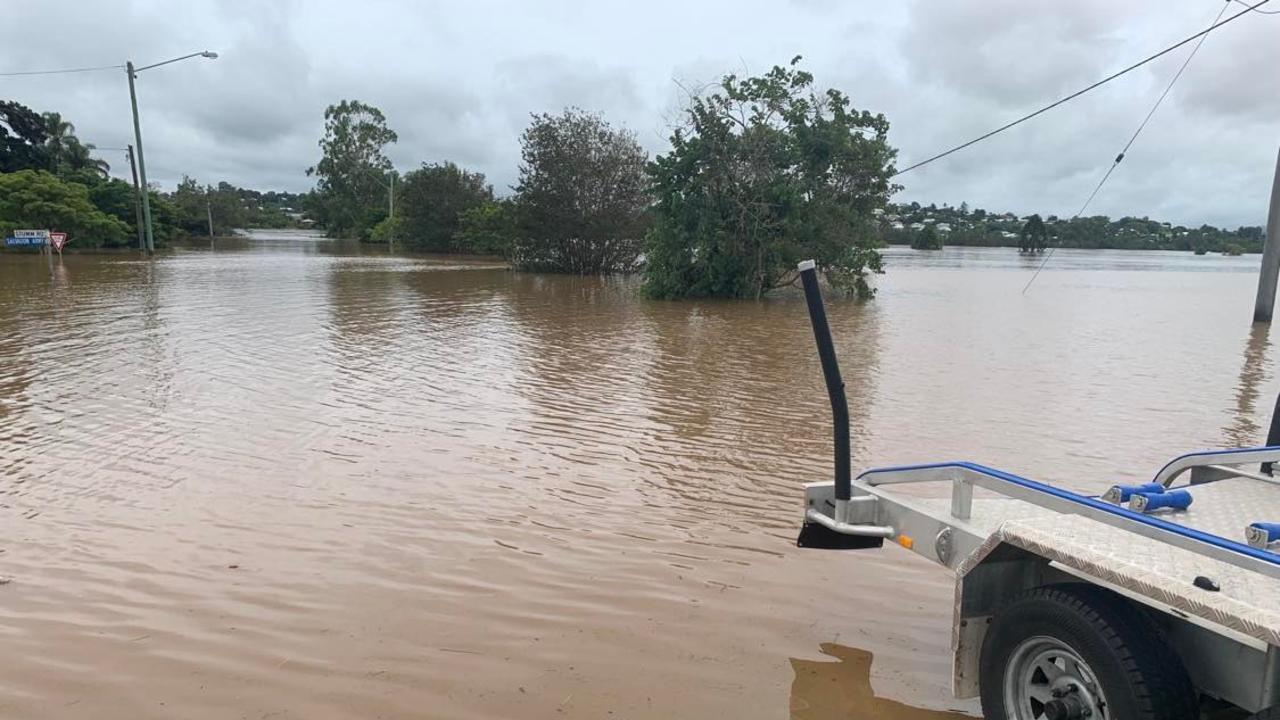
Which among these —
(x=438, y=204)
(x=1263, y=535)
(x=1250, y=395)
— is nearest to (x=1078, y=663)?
(x=1263, y=535)

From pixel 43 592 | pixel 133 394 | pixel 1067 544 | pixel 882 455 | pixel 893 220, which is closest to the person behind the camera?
pixel 1067 544

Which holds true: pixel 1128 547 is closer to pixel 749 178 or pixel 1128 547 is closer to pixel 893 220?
pixel 749 178

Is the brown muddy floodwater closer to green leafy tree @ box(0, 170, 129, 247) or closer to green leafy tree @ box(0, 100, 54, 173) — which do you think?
green leafy tree @ box(0, 170, 129, 247)

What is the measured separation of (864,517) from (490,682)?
1.77 metres

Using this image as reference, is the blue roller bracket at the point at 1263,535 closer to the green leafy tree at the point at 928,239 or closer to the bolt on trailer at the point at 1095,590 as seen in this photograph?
the bolt on trailer at the point at 1095,590

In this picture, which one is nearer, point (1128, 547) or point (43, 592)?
point (1128, 547)

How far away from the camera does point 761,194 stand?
2381cm

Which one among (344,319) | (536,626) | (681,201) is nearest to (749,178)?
(681,201)

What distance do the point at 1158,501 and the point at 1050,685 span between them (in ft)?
3.14

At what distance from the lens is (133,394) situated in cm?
946

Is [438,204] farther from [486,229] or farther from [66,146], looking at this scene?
[66,146]

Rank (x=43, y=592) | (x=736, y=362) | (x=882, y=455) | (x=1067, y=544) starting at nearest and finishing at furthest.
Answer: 1. (x=1067, y=544)
2. (x=43, y=592)
3. (x=882, y=455)
4. (x=736, y=362)

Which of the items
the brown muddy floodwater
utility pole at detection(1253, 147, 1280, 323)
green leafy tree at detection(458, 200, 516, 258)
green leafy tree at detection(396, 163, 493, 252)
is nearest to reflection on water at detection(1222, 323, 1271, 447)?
the brown muddy floodwater

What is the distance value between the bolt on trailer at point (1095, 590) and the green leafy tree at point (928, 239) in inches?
3791
